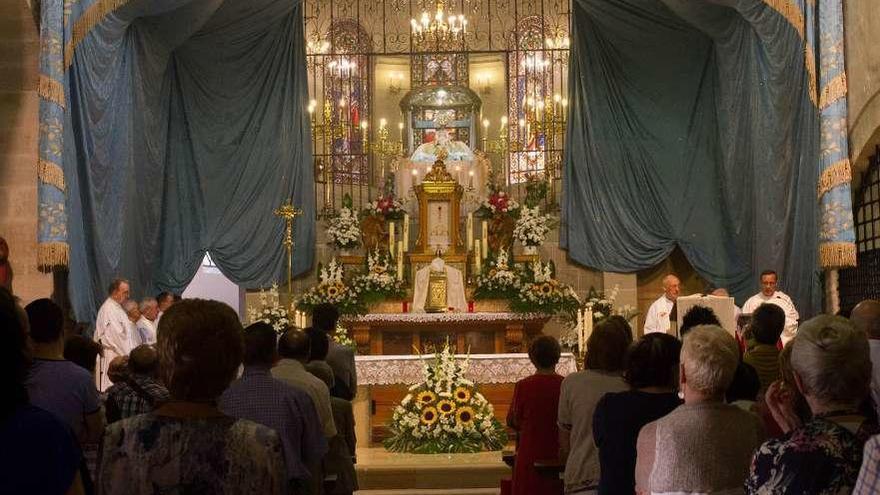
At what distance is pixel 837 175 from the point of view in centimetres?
1110

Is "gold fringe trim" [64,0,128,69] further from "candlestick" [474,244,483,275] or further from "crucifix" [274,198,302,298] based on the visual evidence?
"candlestick" [474,244,483,275]

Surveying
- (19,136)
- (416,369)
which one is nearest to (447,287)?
(416,369)

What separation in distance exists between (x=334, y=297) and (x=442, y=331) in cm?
126

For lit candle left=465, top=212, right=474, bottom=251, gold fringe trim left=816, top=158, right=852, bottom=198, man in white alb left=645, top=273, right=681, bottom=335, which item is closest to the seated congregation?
gold fringe trim left=816, top=158, right=852, bottom=198

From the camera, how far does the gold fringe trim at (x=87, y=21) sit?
10.9 metres

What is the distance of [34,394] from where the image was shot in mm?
4609

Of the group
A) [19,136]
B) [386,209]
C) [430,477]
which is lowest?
[430,477]

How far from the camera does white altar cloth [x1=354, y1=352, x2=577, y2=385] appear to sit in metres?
11.6

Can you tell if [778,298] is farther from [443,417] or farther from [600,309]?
[443,417]

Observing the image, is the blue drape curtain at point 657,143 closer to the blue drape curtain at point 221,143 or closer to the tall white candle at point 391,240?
the tall white candle at point 391,240

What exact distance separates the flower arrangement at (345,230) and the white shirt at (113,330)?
4159 millimetres

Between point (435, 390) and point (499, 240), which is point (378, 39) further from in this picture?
point (435, 390)

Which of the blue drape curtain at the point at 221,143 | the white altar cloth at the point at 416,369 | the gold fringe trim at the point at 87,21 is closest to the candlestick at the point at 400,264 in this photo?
the blue drape curtain at the point at 221,143

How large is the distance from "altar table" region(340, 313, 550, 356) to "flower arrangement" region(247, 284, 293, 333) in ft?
2.29
